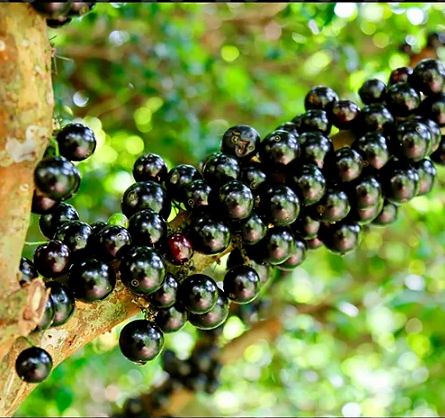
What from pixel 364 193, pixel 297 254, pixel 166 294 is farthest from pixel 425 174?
pixel 166 294

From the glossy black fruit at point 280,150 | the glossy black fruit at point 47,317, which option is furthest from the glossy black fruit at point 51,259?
the glossy black fruit at point 280,150

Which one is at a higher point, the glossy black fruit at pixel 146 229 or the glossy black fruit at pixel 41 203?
the glossy black fruit at pixel 41 203

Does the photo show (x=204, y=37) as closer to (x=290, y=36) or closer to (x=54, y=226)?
(x=290, y=36)

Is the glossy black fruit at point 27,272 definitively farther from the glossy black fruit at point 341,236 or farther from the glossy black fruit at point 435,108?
the glossy black fruit at point 435,108

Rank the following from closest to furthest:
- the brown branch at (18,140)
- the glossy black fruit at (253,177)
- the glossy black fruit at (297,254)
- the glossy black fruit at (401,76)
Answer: the brown branch at (18,140) → the glossy black fruit at (253,177) → the glossy black fruit at (297,254) → the glossy black fruit at (401,76)

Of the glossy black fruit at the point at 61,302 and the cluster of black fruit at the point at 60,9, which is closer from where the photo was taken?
the cluster of black fruit at the point at 60,9


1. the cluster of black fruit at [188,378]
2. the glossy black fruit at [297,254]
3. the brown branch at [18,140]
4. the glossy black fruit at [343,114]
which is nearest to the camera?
the brown branch at [18,140]

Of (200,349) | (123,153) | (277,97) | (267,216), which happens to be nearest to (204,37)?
(277,97)
